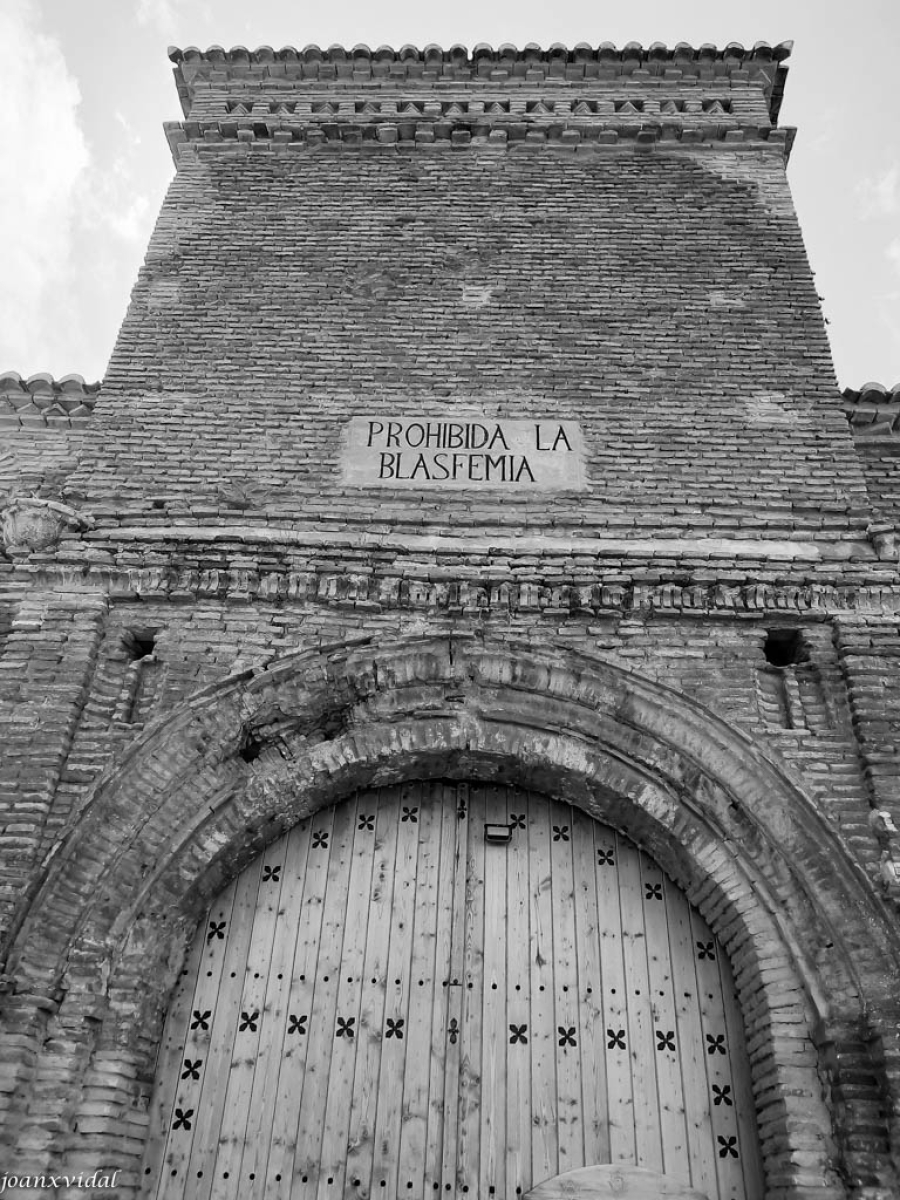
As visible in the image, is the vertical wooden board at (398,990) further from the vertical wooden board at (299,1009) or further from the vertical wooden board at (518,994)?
the vertical wooden board at (518,994)

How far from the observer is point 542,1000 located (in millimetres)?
4105

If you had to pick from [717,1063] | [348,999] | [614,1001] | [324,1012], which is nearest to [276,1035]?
[324,1012]

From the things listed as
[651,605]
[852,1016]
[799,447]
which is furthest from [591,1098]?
[799,447]

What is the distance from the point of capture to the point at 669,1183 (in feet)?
12.1

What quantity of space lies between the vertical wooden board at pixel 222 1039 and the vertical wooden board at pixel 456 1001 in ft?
3.08

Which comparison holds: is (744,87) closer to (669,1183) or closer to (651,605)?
(651,605)

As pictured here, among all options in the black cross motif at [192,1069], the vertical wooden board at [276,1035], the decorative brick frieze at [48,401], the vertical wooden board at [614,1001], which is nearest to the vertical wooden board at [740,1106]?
the vertical wooden board at [614,1001]

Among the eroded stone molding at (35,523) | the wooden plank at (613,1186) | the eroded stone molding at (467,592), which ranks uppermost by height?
the eroded stone molding at (35,523)

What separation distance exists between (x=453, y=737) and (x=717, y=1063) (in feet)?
5.97

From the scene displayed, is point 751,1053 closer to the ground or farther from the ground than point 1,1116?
farther from the ground

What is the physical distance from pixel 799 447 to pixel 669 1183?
379 centimetres

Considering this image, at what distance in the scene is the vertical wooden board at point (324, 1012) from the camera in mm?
3797

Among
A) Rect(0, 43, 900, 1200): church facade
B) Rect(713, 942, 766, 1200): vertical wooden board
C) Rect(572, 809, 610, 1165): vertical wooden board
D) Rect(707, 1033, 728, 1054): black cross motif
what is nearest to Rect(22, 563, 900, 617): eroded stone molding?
Rect(0, 43, 900, 1200): church facade

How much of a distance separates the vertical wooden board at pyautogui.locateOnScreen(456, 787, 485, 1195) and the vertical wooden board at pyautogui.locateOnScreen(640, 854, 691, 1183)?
77 centimetres
